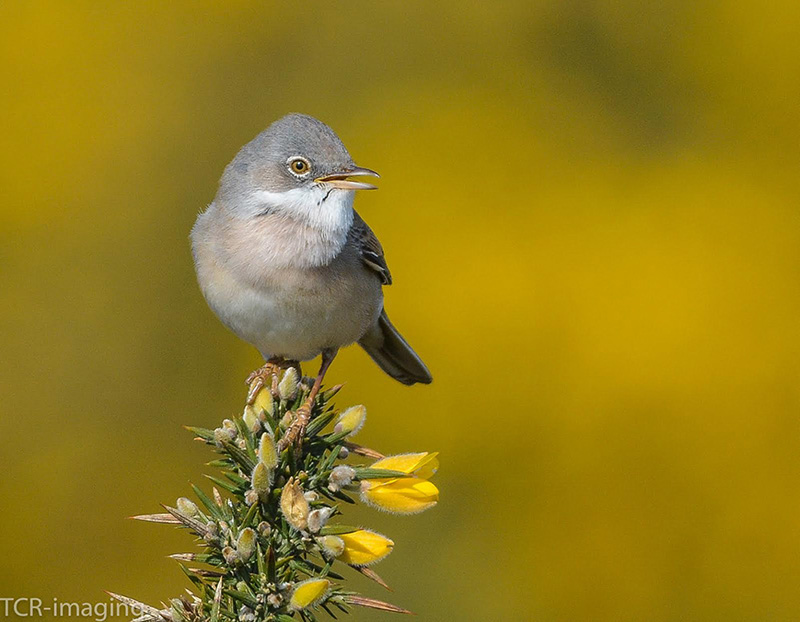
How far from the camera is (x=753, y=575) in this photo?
6.12m

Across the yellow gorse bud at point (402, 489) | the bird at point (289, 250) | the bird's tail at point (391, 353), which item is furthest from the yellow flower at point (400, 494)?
the bird's tail at point (391, 353)

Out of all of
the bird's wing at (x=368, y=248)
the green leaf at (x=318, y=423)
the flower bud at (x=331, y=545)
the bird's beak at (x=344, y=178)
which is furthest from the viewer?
the bird's wing at (x=368, y=248)

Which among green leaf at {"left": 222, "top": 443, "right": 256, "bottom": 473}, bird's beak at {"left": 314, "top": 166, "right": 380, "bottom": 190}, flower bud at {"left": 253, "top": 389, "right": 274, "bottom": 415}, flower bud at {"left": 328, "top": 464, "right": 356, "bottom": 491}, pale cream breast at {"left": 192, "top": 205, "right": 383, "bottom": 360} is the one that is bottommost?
flower bud at {"left": 328, "top": 464, "right": 356, "bottom": 491}

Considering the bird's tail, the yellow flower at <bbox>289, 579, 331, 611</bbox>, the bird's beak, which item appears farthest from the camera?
the bird's tail

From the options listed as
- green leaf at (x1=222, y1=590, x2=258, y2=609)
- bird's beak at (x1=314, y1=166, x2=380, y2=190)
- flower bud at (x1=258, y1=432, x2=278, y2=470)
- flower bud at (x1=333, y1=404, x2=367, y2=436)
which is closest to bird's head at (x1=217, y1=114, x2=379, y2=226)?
bird's beak at (x1=314, y1=166, x2=380, y2=190)

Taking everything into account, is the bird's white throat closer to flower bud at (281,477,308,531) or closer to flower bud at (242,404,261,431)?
flower bud at (242,404,261,431)

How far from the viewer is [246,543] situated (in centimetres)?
216

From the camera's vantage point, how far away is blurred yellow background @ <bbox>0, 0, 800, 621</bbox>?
6.09 meters

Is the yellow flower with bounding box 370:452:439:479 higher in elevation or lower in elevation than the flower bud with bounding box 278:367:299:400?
lower

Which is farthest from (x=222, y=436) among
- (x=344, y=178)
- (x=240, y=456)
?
(x=344, y=178)

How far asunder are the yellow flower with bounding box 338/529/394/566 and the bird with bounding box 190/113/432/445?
4.84ft

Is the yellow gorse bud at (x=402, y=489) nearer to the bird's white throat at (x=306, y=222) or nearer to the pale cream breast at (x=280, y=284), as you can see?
the pale cream breast at (x=280, y=284)

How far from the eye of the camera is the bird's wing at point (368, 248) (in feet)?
13.5

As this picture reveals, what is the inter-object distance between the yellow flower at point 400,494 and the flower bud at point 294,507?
0.24 meters
